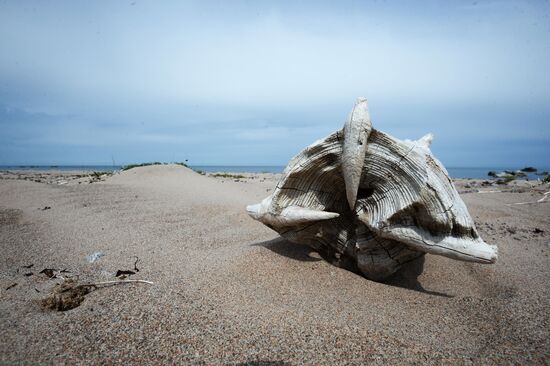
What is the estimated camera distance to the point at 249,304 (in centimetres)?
277

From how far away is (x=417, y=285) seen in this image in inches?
135

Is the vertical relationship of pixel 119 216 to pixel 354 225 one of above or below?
below

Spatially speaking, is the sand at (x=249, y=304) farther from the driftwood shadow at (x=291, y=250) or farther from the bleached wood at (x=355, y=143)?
the bleached wood at (x=355, y=143)

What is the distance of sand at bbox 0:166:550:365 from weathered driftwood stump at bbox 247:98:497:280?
0.34 meters

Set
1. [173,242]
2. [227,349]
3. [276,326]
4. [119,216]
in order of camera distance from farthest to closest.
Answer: [119,216] < [173,242] < [276,326] < [227,349]

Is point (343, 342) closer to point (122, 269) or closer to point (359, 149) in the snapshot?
point (359, 149)

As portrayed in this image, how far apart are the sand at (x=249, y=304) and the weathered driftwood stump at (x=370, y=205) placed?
1.11 feet

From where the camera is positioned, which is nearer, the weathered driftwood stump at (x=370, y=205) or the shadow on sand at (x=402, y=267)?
the weathered driftwood stump at (x=370, y=205)

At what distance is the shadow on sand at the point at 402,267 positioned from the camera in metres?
3.40

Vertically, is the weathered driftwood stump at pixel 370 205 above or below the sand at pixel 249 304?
above

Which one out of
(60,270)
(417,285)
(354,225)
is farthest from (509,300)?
(60,270)

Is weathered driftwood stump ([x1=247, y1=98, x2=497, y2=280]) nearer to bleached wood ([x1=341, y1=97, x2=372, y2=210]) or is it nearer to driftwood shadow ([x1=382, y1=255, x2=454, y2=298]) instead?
bleached wood ([x1=341, y1=97, x2=372, y2=210])

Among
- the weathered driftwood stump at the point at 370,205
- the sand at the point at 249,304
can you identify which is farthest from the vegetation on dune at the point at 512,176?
the weathered driftwood stump at the point at 370,205

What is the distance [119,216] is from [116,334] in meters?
4.50
